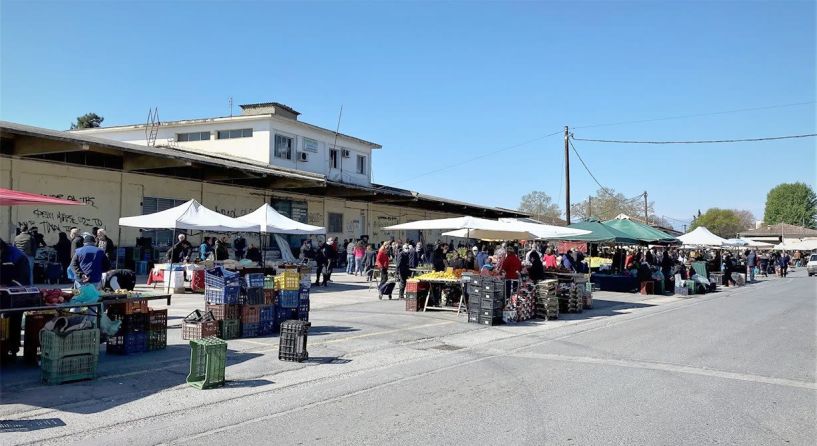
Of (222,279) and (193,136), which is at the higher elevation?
(193,136)

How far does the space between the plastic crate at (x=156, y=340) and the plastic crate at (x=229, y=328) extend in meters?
1.14

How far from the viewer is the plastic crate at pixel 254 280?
1129 centimetres

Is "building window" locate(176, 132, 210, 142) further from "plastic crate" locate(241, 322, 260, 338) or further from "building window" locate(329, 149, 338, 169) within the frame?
"plastic crate" locate(241, 322, 260, 338)

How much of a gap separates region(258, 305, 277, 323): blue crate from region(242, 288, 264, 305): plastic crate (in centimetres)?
15

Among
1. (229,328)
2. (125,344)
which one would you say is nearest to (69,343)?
(125,344)

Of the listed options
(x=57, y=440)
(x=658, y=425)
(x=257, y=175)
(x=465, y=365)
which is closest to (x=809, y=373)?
(x=658, y=425)

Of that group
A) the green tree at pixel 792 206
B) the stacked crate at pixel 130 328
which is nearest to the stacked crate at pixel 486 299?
the stacked crate at pixel 130 328

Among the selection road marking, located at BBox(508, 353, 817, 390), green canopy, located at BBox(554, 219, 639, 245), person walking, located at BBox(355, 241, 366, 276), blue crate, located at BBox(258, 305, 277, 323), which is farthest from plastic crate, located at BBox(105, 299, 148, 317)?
person walking, located at BBox(355, 241, 366, 276)

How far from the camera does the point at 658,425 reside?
6.17m

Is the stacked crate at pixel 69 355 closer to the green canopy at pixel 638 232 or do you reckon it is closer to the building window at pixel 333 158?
the green canopy at pixel 638 232

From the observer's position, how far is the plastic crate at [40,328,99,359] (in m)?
7.50

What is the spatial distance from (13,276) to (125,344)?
1.91 metres

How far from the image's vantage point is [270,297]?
11.7 m

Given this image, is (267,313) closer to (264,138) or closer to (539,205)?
(264,138)
